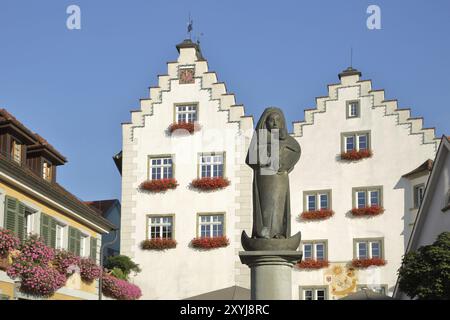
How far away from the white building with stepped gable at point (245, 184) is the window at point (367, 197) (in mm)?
46

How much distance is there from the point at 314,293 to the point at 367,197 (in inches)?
198

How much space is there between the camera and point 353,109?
136ft

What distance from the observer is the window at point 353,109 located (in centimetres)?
4131

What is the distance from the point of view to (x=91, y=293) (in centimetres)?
3250

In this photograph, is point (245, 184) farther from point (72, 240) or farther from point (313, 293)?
point (72, 240)

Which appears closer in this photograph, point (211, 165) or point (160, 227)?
point (211, 165)

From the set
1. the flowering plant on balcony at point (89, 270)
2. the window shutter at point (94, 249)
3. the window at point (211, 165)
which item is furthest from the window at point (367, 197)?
the flowering plant on balcony at point (89, 270)

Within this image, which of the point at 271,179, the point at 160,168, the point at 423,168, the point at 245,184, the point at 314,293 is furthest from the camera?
the point at 160,168

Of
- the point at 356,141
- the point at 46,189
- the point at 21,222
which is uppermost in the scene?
the point at 356,141

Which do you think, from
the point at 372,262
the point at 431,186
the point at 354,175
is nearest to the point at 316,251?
the point at 372,262

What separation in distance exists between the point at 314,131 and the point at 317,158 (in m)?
1.36

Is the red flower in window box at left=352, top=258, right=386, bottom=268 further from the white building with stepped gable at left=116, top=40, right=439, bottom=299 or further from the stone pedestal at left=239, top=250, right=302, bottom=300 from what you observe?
the stone pedestal at left=239, top=250, right=302, bottom=300
